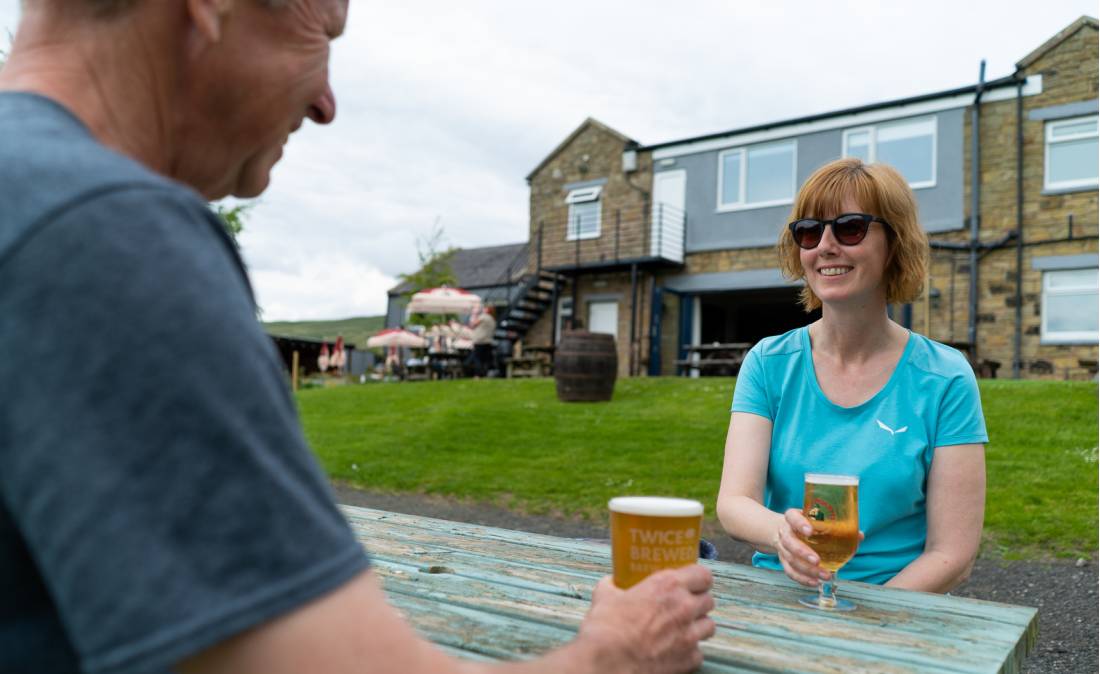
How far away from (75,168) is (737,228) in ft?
59.2

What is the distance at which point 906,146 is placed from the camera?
52.4 feet

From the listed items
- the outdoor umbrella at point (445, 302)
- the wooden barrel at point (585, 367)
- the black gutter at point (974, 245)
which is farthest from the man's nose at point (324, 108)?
the outdoor umbrella at point (445, 302)

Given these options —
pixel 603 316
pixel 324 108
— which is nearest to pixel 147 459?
pixel 324 108

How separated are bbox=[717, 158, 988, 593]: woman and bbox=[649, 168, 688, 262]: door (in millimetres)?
15674

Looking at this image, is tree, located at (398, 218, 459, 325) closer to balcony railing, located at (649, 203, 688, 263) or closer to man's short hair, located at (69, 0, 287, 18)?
balcony railing, located at (649, 203, 688, 263)

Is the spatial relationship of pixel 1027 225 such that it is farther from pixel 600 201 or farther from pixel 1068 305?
pixel 600 201

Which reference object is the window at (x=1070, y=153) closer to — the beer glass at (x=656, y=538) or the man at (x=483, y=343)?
the man at (x=483, y=343)

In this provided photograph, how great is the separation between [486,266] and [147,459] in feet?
96.4

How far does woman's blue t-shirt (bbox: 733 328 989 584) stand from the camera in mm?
2148

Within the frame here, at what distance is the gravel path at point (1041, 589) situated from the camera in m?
3.77

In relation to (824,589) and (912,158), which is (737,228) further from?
(824,589)

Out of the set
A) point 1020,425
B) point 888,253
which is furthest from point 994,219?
point 888,253

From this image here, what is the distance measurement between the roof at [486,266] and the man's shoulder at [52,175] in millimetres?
25710

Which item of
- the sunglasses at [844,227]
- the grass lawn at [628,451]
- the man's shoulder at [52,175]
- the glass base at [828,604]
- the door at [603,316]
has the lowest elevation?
the grass lawn at [628,451]
